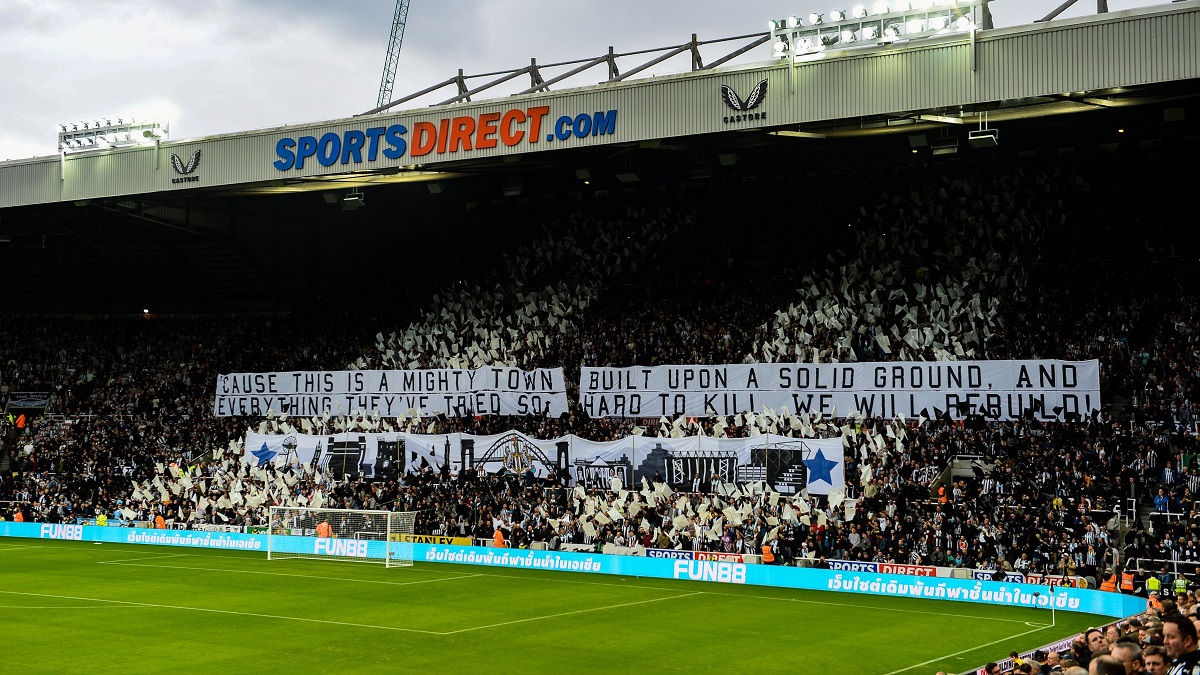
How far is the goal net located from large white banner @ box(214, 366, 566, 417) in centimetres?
528

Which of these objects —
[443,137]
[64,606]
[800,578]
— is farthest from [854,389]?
[64,606]

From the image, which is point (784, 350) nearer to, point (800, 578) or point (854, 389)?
point (854, 389)

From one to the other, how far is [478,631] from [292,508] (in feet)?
51.9

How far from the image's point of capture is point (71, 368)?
192 feet

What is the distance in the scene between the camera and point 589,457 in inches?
1544

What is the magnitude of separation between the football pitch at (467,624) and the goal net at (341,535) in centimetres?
212

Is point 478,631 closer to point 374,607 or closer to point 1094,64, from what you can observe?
point 374,607

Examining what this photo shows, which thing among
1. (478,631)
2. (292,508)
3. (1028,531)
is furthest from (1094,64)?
(292,508)

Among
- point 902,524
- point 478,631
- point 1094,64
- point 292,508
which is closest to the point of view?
point 478,631

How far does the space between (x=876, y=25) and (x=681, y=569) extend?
51.1ft

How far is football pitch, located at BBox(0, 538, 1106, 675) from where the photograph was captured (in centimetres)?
2125

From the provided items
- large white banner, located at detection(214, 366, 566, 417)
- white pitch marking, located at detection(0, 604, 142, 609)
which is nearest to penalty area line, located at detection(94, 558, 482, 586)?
white pitch marking, located at detection(0, 604, 142, 609)

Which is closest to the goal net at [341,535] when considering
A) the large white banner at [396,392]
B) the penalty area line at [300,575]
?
the penalty area line at [300,575]

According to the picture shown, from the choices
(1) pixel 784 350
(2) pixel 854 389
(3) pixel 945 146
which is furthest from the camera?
(1) pixel 784 350
